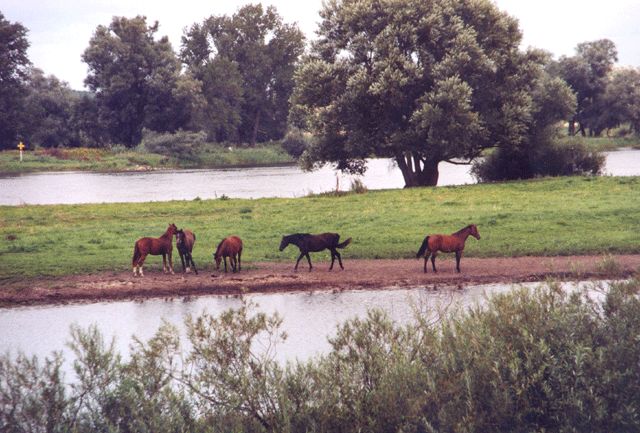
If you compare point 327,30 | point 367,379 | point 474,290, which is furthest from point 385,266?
point 327,30

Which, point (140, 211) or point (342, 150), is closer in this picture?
point (140, 211)

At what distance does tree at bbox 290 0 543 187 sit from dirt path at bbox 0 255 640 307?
759 inches

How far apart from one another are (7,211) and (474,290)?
2429 cm

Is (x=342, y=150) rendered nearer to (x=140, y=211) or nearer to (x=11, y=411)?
(x=140, y=211)

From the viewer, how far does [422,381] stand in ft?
30.1

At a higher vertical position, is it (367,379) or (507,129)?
(507,129)

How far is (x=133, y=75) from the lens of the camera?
91.0 metres

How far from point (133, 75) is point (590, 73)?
2046 inches

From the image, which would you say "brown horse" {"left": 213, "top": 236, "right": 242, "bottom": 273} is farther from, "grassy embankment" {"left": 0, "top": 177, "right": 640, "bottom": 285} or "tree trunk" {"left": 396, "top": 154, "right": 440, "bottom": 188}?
"tree trunk" {"left": 396, "top": 154, "right": 440, "bottom": 188}

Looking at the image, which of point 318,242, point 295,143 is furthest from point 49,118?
point 318,242

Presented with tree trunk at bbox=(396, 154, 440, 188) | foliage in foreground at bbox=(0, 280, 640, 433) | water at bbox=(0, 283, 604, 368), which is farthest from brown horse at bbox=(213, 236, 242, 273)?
tree trunk at bbox=(396, 154, 440, 188)

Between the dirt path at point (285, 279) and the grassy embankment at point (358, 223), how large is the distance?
1.09 m

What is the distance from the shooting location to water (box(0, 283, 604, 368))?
15.4m

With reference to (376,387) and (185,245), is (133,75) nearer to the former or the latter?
(185,245)
